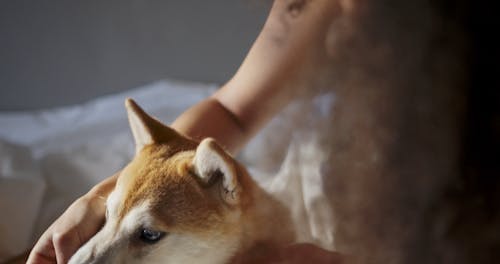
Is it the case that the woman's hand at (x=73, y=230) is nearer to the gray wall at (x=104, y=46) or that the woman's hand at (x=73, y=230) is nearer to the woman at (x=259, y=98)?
the woman at (x=259, y=98)

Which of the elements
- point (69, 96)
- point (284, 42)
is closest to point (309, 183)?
point (284, 42)

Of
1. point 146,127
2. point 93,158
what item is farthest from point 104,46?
point 146,127

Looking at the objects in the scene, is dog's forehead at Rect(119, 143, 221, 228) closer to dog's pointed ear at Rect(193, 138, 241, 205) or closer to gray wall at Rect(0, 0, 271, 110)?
dog's pointed ear at Rect(193, 138, 241, 205)

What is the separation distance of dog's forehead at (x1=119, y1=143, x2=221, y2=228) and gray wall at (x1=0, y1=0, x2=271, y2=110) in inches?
4.9

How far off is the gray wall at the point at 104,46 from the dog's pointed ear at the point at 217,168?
127 millimetres

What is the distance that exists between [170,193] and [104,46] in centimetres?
33

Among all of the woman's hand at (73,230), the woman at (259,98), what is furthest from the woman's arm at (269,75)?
the woman's hand at (73,230)

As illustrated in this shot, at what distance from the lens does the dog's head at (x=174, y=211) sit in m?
0.38

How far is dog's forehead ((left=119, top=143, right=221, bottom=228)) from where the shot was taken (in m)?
0.40

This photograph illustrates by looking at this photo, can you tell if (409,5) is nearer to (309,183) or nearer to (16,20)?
(309,183)

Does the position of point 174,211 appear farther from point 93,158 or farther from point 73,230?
point 93,158

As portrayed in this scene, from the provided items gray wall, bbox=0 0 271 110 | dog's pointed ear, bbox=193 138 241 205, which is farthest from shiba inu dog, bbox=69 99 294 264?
gray wall, bbox=0 0 271 110

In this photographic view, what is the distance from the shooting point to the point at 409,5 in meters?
0.21

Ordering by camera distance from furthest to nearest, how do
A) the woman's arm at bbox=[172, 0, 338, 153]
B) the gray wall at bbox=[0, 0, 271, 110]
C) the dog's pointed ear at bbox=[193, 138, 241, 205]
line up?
the gray wall at bbox=[0, 0, 271, 110], the dog's pointed ear at bbox=[193, 138, 241, 205], the woman's arm at bbox=[172, 0, 338, 153]
